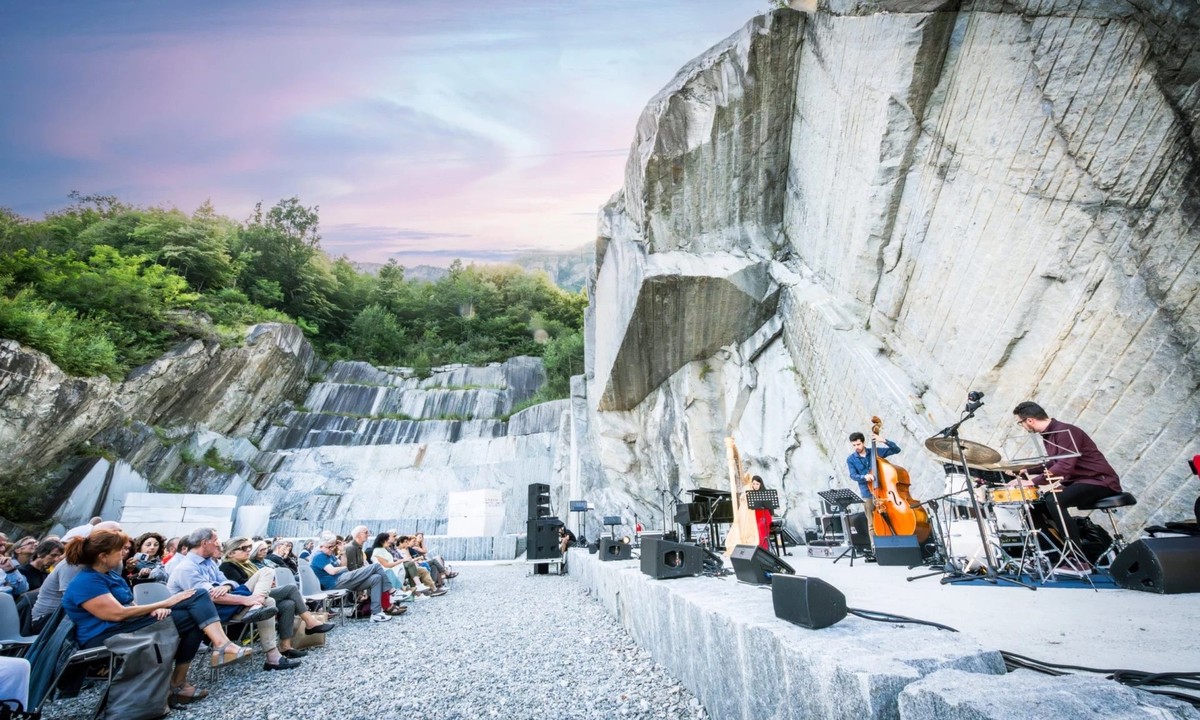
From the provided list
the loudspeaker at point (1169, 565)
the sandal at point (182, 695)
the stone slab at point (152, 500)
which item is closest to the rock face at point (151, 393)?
the stone slab at point (152, 500)

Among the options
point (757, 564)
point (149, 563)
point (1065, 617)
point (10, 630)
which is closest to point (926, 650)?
point (1065, 617)

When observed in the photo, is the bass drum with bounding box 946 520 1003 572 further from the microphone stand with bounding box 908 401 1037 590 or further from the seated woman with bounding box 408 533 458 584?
the seated woman with bounding box 408 533 458 584

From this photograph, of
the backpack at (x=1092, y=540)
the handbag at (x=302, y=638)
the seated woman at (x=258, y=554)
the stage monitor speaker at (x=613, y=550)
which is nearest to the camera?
the backpack at (x=1092, y=540)

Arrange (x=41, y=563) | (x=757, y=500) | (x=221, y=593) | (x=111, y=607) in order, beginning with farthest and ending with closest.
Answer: (x=757, y=500)
(x=41, y=563)
(x=221, y=593)
(x=111, y=607)

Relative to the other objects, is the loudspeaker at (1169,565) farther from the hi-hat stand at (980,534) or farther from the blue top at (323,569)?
the blue top at (323,569)

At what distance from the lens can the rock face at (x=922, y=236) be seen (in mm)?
4469

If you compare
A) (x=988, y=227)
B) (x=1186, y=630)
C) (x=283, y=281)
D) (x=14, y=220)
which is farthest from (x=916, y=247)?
(x=14, y=220)

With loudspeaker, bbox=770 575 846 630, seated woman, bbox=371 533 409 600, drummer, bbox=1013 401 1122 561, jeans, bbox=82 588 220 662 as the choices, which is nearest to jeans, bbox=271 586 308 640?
jeans, bbox=82 588 220 662

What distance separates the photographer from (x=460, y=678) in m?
3.71

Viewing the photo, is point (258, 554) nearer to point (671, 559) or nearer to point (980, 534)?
point (671, 559)

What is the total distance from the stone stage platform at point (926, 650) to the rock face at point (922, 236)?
121 inches

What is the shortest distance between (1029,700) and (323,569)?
23.6ft

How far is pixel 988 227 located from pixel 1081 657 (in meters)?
5.68

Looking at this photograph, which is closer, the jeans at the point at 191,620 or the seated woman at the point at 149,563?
the jeans at the point at 191,620
